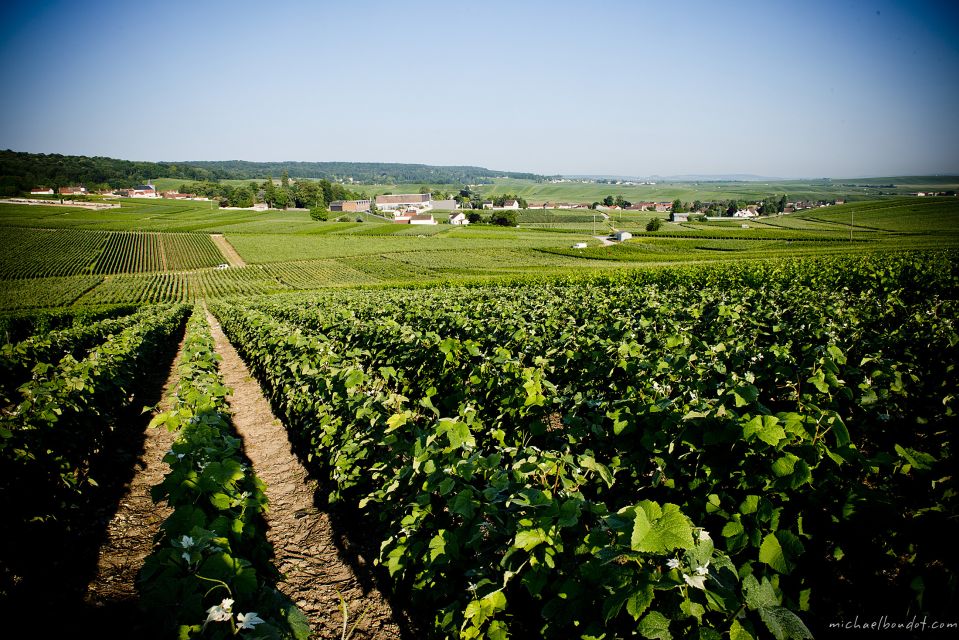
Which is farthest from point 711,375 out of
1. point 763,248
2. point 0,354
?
point 763,248

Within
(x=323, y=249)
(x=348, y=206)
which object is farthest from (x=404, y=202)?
(x=323, y=249)

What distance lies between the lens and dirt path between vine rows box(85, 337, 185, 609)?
452 centimetres

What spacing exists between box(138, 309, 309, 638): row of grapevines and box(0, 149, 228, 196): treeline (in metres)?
166

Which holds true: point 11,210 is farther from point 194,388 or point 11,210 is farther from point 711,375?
point 711,375

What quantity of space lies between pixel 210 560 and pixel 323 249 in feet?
252

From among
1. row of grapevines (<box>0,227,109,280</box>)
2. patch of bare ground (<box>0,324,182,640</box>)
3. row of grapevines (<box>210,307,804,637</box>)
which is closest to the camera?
row of grapevines (<box>210,307,804,637</box>)

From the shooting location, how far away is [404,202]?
16225 centimetres

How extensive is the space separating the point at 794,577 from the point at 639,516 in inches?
86.8

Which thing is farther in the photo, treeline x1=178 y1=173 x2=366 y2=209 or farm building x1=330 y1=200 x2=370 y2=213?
farm building x1=330 y1=200 x2=370 y2=213

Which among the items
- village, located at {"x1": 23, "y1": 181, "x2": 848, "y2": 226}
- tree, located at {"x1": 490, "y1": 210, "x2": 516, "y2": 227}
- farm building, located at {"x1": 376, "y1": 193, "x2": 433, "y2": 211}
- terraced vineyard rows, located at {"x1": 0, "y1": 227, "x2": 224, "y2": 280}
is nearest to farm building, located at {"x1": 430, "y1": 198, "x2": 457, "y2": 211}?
village, located at {"x1": 23, "y1": 181, "x2": 848, "y2": 226}

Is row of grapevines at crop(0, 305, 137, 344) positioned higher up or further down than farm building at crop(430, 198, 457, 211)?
further down

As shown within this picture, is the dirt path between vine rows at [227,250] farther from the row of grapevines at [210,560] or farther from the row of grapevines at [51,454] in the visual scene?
the row of grapevines at [210,560]

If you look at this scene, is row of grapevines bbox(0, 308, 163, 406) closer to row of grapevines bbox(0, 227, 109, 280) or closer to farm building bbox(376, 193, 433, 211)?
row of grapevines bbox(0, 227, 109, 280)
